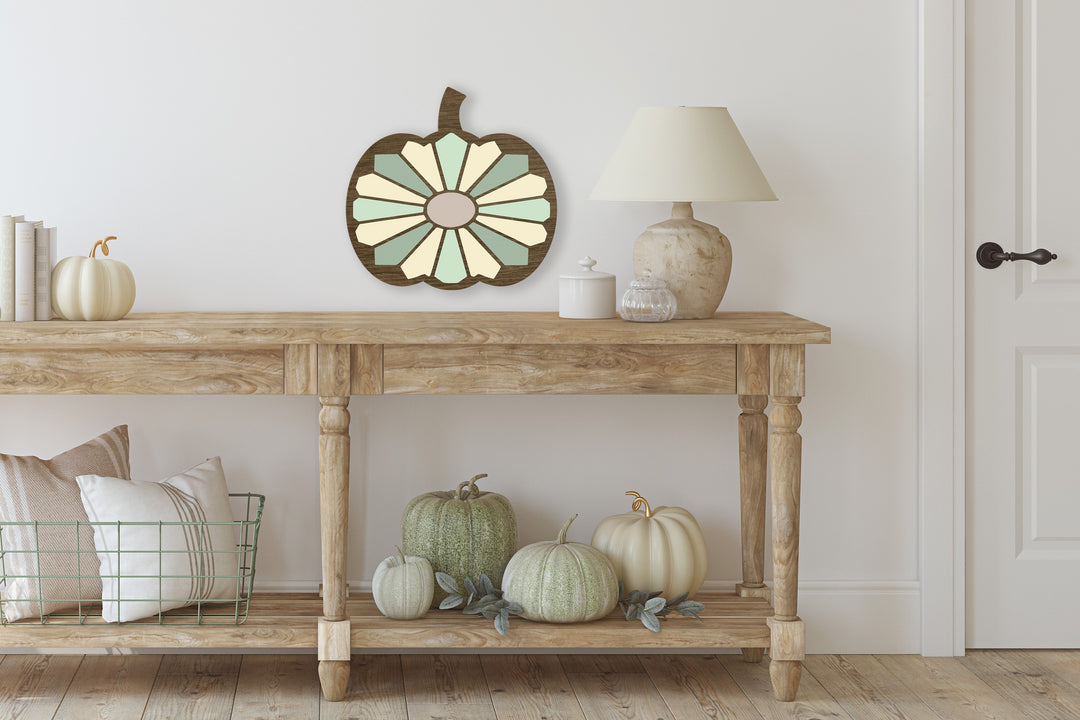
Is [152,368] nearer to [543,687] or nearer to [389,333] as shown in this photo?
[389,333]

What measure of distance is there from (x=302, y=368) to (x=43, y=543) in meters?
0.74

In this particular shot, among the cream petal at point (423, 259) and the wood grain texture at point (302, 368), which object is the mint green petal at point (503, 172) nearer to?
the cream petal at point (423, 259)

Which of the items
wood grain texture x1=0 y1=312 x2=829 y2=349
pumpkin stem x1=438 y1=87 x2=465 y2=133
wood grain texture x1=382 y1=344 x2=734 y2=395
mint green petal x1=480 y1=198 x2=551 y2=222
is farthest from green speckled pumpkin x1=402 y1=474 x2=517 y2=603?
pumpkin stem x1=438 y1=87 x2=465 y2=133

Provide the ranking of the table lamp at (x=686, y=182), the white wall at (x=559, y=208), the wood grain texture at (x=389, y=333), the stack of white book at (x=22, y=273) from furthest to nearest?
the white wall at (x=559, y=208)
the table lamp at (x=686, y=182)
the stack of white book at (x=22, y=273)
the wood grain texture at (x=389, y=333)

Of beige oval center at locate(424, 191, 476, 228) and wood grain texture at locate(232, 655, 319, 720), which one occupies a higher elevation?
beige oval center at locate(424, 191, 476, 228)

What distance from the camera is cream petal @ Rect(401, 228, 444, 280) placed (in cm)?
279

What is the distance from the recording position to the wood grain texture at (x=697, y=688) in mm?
2428

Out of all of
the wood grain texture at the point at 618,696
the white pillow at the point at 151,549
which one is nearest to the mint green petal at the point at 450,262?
the white pillow at the point at 151,549

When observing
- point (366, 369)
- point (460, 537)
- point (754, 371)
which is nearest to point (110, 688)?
point (460, 537)

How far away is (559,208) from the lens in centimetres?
281

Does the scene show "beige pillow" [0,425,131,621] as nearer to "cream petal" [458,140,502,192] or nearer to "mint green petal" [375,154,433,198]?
"mint green petal" [375,154,433,198]

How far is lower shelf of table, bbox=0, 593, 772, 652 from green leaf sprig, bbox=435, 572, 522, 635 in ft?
0.07

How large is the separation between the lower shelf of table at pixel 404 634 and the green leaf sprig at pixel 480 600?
21 mm

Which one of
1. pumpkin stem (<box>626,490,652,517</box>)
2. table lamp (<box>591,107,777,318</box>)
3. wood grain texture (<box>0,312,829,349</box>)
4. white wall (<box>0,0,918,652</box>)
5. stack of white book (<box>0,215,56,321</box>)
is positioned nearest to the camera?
wood grain texture (<box>0,312,829,349</box>)
